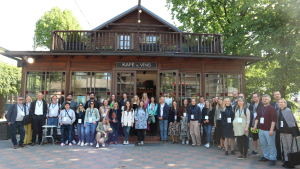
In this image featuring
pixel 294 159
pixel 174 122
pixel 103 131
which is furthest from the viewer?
pixel 174 122

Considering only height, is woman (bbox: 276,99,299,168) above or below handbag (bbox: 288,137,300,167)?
above

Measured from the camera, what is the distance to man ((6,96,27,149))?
6887mm

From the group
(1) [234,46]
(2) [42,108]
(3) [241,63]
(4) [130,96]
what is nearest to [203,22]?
(1) [234,46]

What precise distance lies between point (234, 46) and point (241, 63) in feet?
12.8

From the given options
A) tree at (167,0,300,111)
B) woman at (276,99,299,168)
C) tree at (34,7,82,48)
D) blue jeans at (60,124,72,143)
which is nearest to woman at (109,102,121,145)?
blue jeans at (60,124,72,143)

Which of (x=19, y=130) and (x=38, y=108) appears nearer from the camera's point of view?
(x=19, y=130)

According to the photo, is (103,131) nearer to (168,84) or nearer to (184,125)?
(184,125)

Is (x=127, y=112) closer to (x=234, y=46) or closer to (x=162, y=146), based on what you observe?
(x=162, y=146)

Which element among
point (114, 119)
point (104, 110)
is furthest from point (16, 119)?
point (114, 119)

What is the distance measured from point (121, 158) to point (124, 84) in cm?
399

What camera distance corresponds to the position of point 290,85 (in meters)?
11.9

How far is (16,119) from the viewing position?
6961mm

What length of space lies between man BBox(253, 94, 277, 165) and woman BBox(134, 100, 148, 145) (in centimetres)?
379

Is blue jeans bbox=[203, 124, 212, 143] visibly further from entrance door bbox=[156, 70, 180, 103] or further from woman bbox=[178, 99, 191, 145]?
entrance door bbox=[156, 70, 180, 103]
